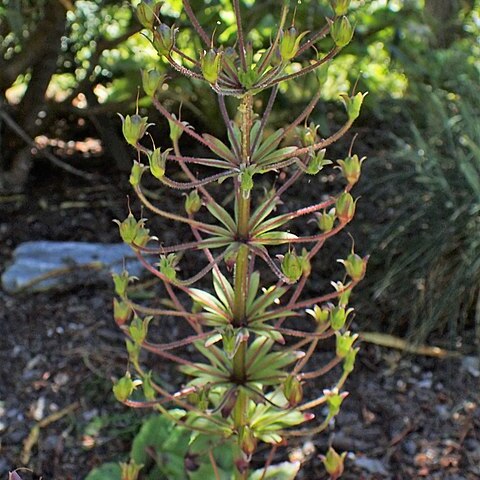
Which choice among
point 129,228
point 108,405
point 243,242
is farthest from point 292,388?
point 108,405

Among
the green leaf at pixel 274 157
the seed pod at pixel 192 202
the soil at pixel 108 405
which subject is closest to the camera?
the green leaf at pixel 274 157

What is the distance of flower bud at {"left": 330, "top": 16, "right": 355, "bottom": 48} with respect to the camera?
3.64 ft

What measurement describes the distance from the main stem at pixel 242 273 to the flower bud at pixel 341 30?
0.54 feet

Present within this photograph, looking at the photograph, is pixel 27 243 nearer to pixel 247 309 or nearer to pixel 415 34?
pixel 247 309

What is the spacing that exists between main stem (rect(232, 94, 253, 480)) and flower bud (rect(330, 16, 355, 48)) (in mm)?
164

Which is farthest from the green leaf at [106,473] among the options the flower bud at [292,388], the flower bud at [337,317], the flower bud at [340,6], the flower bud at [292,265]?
the flower bud at [340,6]

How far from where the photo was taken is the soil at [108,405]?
2.03m

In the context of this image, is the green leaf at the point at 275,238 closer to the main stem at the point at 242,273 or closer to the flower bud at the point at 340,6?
the main stem at the point at 242,273

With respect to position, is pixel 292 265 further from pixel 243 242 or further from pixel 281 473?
pixel 281 473

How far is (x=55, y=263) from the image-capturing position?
2.51 metres

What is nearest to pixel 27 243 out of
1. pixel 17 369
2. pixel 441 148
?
pixel 17 369

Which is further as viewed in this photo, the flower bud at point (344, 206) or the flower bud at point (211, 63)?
the flower bud at point (344, 206)

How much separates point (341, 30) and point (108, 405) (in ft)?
4.44

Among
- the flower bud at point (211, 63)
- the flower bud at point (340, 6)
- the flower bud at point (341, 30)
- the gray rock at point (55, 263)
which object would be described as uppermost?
the flower bud at point (340, 6)
